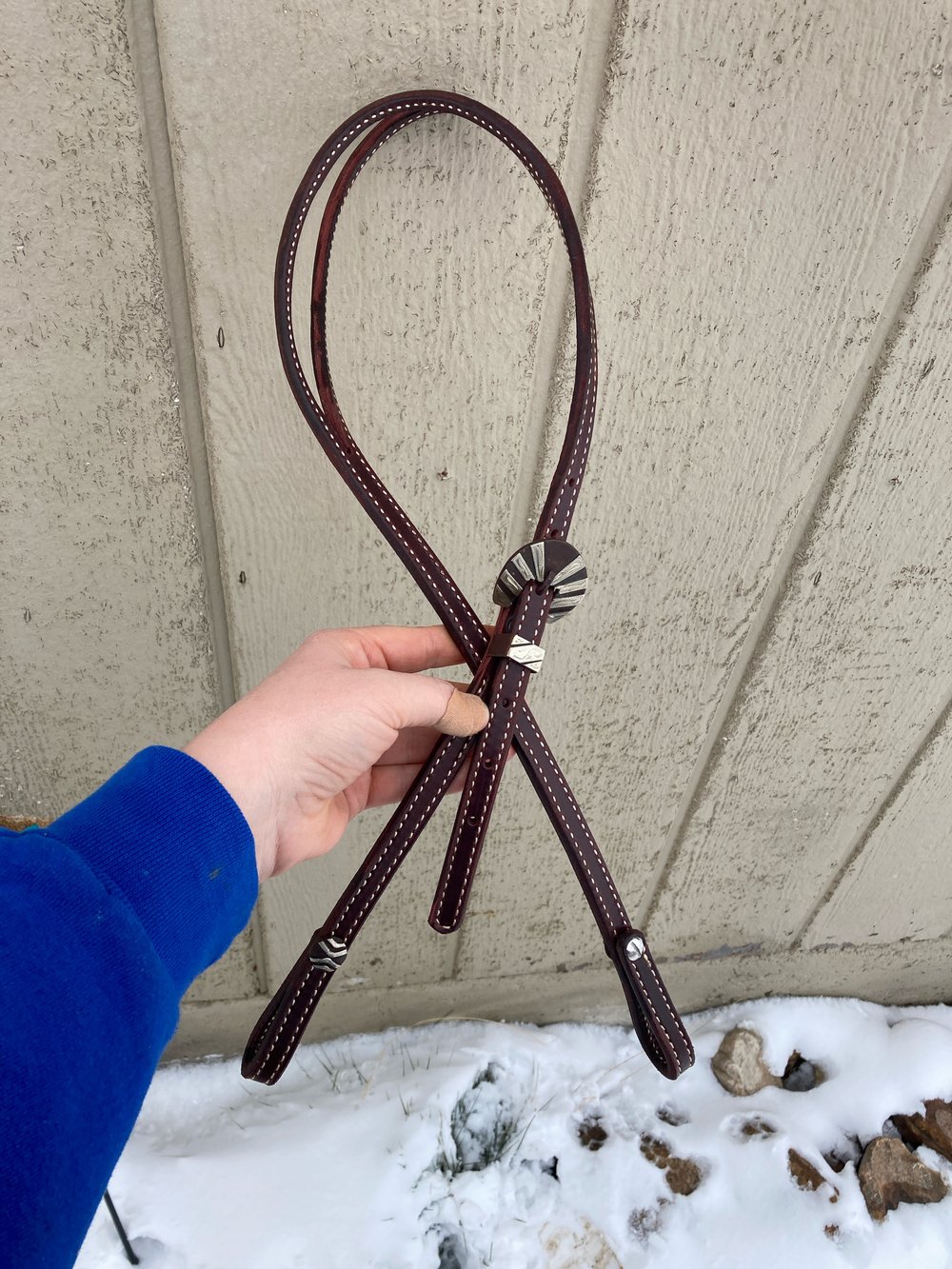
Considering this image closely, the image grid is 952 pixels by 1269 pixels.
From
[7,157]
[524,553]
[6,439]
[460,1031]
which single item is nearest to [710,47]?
[524,553]

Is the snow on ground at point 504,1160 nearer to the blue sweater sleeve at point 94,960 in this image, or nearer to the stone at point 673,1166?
the stone at point 673,1166

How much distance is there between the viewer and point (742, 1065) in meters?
1.16

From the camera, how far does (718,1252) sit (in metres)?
0.98

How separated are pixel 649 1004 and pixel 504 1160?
0.57 meters

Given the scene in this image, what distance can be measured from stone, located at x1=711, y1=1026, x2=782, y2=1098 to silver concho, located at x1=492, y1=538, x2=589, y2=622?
922mm

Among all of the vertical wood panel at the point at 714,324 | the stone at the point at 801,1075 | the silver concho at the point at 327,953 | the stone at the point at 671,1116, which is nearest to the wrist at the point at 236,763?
the silver concho at the point at 327,953

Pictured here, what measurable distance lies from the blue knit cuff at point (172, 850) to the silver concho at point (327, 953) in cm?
8

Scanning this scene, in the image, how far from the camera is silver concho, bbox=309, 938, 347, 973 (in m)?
0.57

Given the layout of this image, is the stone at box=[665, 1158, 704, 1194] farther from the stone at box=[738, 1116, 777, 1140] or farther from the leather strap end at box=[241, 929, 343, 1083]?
the leather strap end at box=[241, 929, 343, 1083]

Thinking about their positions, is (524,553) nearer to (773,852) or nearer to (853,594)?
(853,594)

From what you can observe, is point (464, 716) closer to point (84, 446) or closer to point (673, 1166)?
point (84, 446)

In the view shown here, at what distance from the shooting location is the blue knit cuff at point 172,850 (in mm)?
459

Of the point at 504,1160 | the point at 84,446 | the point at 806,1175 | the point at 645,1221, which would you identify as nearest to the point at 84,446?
the point at 84,446

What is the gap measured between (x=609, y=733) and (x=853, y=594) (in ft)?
0.95
